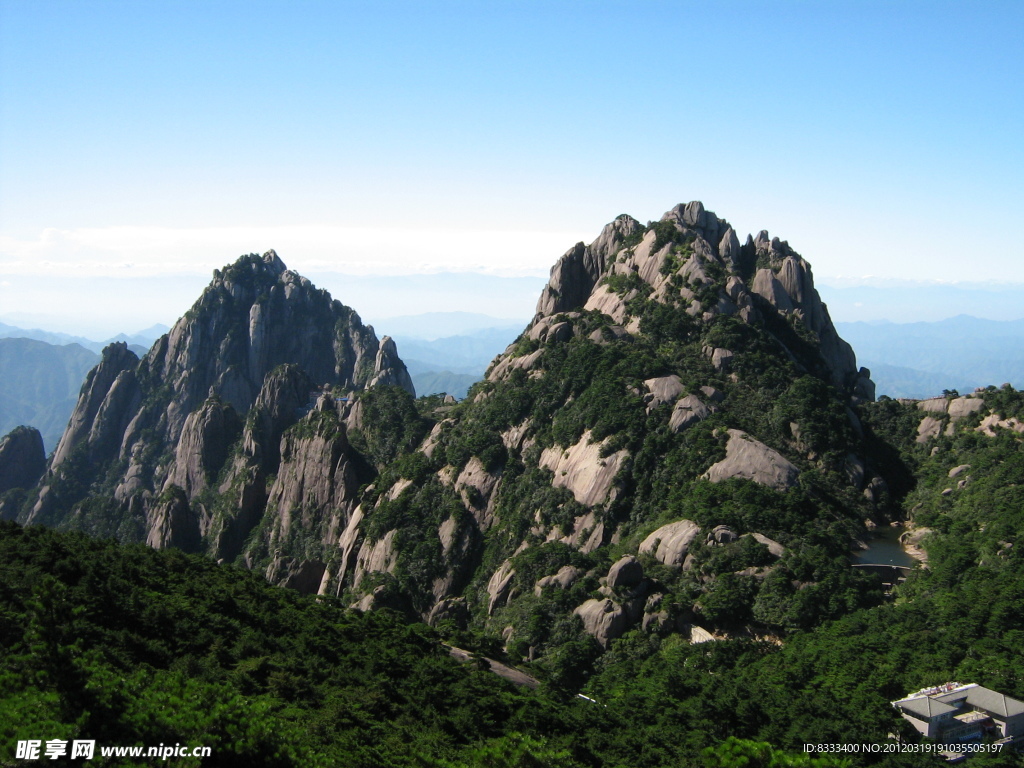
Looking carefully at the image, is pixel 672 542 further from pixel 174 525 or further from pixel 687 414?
pixel 174 525

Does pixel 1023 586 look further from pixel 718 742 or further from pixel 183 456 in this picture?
pixel 183 456

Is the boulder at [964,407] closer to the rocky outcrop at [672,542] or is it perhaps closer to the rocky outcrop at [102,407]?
the rocky outcrop at [672,542]

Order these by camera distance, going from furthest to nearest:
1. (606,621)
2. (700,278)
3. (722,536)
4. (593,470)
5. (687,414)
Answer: (700,278), (593,470), (687,414), (722,536), (606,621)

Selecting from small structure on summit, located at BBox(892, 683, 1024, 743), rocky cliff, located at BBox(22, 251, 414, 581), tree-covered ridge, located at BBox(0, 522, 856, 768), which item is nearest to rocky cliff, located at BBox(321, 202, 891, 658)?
small structure on summit, located at BBox(892, 683, 1024, 743)

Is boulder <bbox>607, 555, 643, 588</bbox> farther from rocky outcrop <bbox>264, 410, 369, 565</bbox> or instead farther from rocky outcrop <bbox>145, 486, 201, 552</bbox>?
rocky outcrop <bbox>145, 486, 201, 552</bbox>

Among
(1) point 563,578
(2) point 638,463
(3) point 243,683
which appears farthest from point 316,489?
(3) point 243,683

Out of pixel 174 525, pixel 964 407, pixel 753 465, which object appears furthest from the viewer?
pixel 174 525
